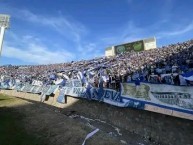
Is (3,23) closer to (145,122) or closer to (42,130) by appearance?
(42,130)

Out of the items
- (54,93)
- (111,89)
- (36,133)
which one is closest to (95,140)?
(36,133)

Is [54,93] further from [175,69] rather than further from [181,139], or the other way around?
[181,139]

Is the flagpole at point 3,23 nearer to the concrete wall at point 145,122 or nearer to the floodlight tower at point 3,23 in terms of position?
the floodlight tower at point 3,23

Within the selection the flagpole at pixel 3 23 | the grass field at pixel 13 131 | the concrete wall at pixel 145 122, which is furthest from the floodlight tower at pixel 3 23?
the grass field at pixel 13 131

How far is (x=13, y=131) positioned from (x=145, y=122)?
331 inches

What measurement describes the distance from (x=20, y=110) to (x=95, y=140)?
9.52m

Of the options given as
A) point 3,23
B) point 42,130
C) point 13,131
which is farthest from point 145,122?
point 3,23

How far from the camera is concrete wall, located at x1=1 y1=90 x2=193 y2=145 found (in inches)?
665

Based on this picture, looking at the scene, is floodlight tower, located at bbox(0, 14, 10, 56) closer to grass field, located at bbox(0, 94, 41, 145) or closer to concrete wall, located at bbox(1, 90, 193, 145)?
concrete wall, located at bbox(1, 90, 193, 145)

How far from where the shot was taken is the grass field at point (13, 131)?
1559 centimetres

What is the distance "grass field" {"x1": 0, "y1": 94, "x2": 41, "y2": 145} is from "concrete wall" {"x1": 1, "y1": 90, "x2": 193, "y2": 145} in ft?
22.0

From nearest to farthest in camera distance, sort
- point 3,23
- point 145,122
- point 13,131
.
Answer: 1. point 13,131
2. point 145,122
3. point 3,23

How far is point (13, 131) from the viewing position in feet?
56.8

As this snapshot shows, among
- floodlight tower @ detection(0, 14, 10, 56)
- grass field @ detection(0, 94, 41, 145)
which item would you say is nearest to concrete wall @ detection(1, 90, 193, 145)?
grass field @ detection(0, 94, 41, 145)
